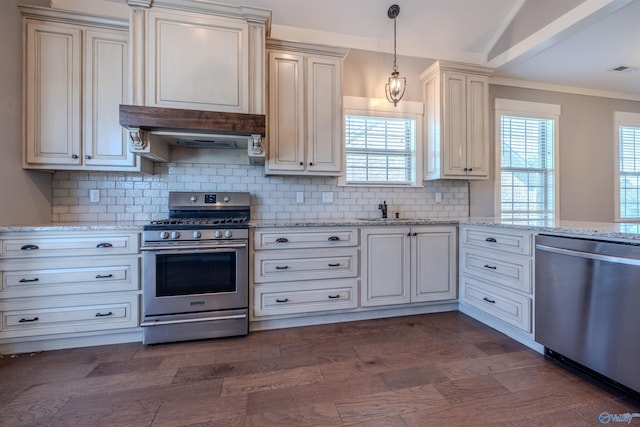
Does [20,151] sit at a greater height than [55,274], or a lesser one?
greater

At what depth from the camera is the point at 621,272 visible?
1552mm

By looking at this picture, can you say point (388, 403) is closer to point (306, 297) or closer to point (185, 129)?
point (306, 297)

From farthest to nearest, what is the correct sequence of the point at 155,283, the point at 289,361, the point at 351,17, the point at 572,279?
1. the point at 351,17
2. the point at 155,283
3. the point at 289,361
4. the point at 572,279

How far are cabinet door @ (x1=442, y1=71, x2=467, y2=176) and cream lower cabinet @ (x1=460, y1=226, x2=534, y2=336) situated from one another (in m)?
0.73

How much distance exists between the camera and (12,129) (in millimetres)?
2166

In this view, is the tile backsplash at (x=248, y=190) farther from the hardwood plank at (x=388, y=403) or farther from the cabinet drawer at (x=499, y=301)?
the hardwood plank at (x=388, y=403)

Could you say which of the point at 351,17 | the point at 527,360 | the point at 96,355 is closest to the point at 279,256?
the point at 96,355

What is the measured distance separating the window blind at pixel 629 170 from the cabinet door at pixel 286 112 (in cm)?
463

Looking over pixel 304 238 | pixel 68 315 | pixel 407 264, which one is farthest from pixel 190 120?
→ pixel 407 264

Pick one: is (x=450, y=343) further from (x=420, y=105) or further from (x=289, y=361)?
(x=420, y=105)

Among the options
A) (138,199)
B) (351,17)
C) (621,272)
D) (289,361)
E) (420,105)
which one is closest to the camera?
(621,272)

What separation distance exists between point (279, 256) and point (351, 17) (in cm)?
253

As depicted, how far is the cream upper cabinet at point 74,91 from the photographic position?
2.28 meters

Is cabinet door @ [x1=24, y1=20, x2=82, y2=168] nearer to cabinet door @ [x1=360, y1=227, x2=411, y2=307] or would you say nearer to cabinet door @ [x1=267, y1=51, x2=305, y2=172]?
cabinet door @ [x1=267, y1=51, x2=305, y2=172]
